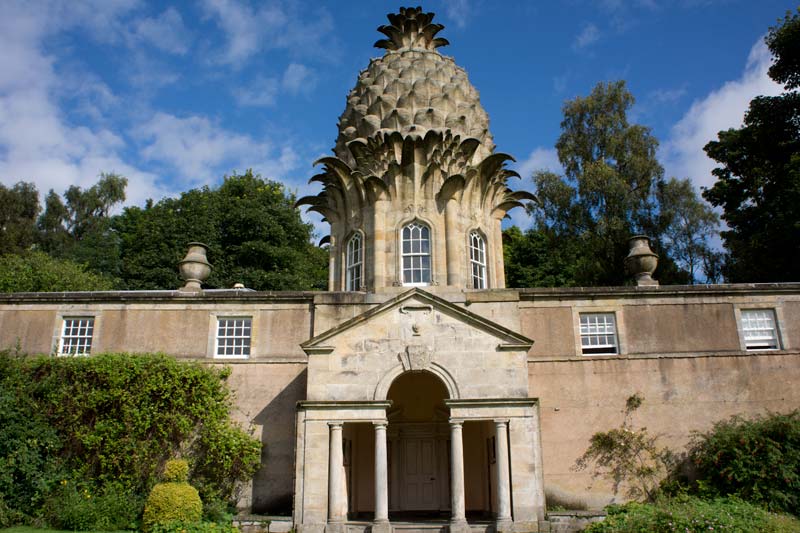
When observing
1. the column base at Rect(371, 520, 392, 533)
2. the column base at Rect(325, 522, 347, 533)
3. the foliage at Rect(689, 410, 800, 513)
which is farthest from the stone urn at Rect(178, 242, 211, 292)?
the foliage at Rect(689, 410, 800, 513)

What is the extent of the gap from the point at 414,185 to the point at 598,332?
7.45 metres

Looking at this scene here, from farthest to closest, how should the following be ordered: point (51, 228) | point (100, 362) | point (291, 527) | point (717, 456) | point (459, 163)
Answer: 1. point (51, 228)
2. point (459, 163)
3. point (100, 362)
4. point (717, 456)
5. point (291, 527)

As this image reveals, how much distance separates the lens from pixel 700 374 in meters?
19.4

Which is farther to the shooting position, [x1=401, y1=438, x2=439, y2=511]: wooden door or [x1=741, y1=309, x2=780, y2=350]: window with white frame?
[x1=741, y1=309, x2=780, y2=350]: window with white frame

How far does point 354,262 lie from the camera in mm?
22000

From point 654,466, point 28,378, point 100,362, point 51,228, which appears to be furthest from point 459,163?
point 51,228

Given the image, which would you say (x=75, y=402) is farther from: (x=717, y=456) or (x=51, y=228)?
(x=51, y=228)

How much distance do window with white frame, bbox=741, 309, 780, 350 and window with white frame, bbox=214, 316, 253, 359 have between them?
50.1 ft

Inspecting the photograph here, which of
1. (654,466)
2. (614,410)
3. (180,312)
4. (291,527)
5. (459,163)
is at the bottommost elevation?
(291,527)

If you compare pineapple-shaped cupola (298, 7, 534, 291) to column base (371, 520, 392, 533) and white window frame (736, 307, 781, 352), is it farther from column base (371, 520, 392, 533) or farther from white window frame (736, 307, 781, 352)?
white window frame (736, 307, 781, 352)

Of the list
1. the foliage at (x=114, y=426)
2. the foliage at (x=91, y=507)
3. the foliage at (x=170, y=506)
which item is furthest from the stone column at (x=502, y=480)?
the foliage at (x=91, y=507)

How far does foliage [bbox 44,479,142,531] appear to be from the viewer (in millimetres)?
16406

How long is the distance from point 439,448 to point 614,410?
5322mm

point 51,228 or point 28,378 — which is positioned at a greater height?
point 51,228
